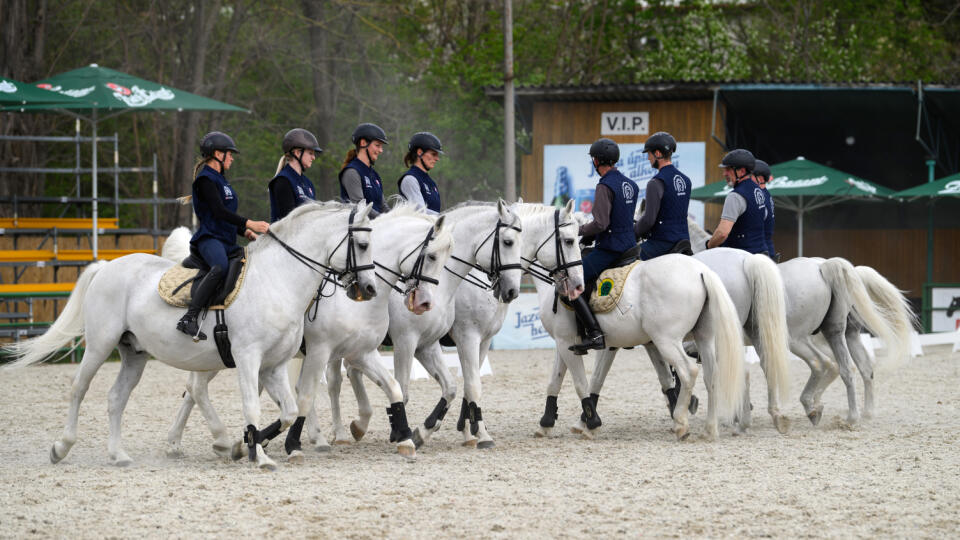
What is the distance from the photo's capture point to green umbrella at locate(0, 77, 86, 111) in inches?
656

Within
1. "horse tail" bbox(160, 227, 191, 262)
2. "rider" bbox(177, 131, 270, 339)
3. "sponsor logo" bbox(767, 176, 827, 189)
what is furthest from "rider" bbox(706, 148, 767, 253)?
"sponsor logo" bbox(767, 176, 827, 189)

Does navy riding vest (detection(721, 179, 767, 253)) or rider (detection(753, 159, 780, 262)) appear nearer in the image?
navy riding vest (detection(721, 179, 767, 253))

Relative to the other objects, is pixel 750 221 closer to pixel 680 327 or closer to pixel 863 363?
pixel 863 363

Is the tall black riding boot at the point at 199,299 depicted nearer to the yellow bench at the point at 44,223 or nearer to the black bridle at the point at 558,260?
the black bridle at the point at 558,260

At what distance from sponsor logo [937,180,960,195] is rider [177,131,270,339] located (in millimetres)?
14501

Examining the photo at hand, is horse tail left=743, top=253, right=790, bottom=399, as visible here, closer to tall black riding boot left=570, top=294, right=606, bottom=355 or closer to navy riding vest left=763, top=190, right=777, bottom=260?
tall black riding boot left=570, top=294, right=606, bottom=355

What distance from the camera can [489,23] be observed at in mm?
29812

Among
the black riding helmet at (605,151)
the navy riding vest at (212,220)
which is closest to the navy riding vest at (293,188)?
the navy riding vest at (212,220)

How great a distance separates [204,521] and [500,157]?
23.2 meters

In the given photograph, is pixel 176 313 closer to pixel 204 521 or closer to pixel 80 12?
pixel 204 521

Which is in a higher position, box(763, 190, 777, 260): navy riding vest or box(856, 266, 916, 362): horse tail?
box(763, 190, 777, 260): navy riding vest

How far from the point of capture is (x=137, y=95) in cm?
1752

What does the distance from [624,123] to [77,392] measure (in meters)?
16.3

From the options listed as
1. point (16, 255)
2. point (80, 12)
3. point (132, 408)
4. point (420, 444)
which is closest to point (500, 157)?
point (80, 12)
